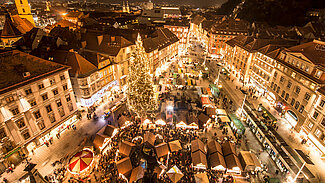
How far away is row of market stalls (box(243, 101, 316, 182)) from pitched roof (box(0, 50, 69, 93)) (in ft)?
142

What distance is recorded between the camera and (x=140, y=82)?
33.9 m

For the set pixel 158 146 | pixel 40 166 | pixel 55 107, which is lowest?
pixel 40 166

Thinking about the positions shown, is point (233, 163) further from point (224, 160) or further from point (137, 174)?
point (137, 174)

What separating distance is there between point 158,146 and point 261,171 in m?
18.3

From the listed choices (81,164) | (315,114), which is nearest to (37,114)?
(81,164)

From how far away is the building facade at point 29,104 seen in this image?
1004 inches

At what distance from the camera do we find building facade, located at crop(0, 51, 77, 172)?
25500mm

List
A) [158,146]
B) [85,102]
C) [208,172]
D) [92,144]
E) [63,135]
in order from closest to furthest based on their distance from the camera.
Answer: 1. [208,172]
2. [158,146]
3. [92,144]
4. [63,135]
5. [85,102]

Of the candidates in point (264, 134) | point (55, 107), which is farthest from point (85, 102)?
point (264, 134)

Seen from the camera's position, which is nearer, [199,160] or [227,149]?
[199,160]

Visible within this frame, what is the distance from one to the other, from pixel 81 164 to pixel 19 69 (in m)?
19.4

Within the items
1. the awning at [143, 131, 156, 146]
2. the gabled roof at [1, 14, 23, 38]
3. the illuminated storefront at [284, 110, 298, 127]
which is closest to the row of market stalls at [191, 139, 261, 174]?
the awning at [143, 131, 156, 146]

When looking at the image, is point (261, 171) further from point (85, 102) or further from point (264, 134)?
point (85, 102)

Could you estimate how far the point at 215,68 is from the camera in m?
73.8
